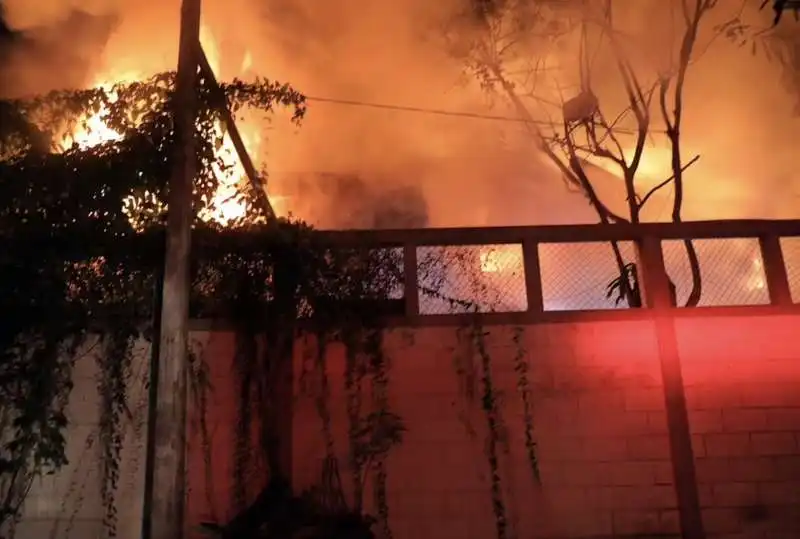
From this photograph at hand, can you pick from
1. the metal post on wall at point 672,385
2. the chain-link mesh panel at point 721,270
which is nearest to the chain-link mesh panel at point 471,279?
the metal post on wall at point 672,385

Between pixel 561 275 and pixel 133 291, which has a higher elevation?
pixel 561 275

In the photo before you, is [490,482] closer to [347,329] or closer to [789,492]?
[347,329]

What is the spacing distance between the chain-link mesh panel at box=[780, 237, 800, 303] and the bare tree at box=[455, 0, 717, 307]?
89.4 inches

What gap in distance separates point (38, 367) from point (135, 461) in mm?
1101

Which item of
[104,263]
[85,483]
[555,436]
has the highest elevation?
[104,263]

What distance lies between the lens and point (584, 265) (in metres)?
6.58

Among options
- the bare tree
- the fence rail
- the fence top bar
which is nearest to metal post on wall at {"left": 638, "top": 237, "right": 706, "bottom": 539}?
the fence rail

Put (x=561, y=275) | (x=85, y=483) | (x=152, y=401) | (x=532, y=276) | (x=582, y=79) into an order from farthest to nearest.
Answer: (x=582, y=79) < (x=561, y=275) < (x=532, y=276) < (x=85, y=483) < (x=152, y=401)

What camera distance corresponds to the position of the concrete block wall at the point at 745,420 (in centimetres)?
570

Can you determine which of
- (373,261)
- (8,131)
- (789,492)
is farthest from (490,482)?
(8,131)

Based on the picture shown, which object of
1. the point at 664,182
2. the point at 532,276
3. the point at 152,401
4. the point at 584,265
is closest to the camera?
the point at 152,401

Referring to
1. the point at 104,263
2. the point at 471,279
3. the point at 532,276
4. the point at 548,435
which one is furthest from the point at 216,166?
the point at 548,435

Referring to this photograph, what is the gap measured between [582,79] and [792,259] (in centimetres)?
391

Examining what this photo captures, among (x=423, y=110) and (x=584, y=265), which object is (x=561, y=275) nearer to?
(x=584, y=265)
